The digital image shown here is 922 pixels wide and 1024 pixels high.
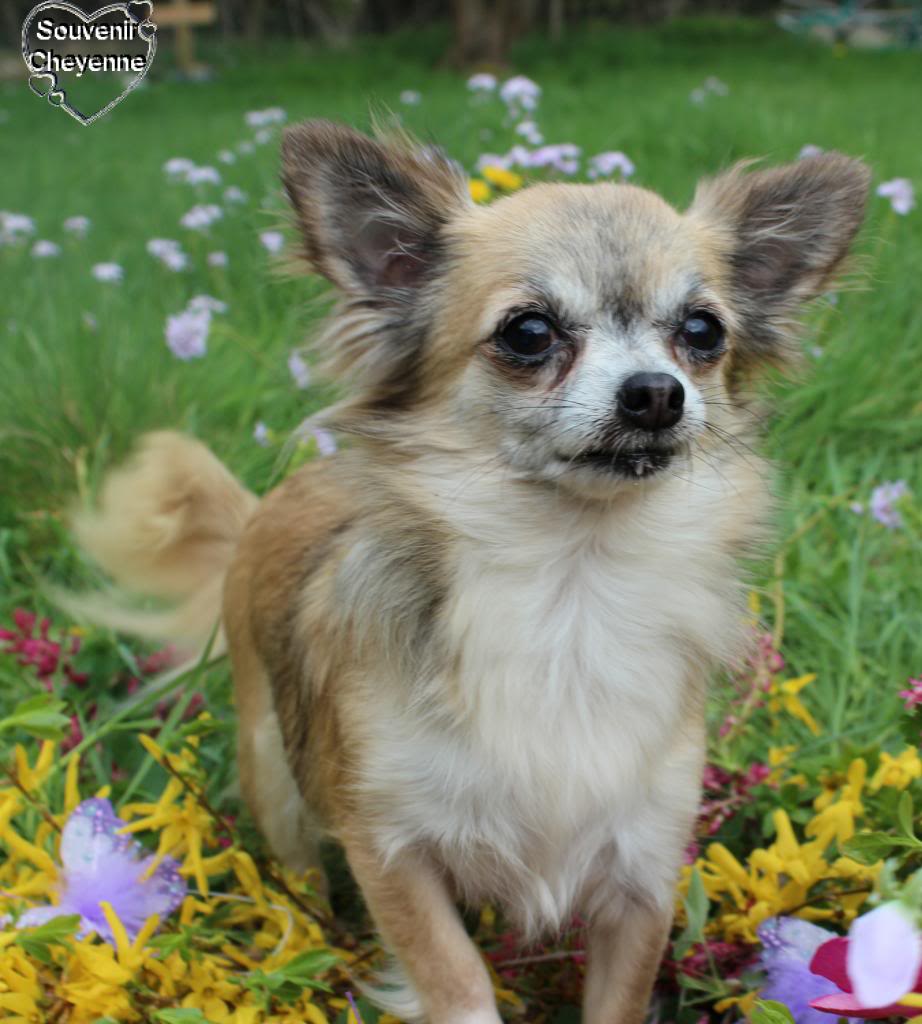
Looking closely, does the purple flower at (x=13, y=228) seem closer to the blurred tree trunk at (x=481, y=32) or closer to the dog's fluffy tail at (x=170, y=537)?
the dog's fluffy tail at (x=170, y=537)

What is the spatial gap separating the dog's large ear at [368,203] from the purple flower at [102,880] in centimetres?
104

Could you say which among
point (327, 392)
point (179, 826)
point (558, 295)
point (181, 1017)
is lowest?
point (179, 826)

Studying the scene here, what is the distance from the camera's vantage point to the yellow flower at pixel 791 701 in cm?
246

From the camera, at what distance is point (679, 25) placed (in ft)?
69.4

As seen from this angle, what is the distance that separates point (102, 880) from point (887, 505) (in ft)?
7.19

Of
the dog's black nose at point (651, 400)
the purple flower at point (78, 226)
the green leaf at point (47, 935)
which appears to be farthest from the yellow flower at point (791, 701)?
the purple flower at point (78, 226)

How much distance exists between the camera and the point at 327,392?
228cm

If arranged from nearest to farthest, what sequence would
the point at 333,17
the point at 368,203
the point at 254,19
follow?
1. the point at 368,203
2. the point at 254,19
3. the point at 333,17

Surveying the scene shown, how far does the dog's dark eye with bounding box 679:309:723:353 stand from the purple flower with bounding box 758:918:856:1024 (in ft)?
3.22

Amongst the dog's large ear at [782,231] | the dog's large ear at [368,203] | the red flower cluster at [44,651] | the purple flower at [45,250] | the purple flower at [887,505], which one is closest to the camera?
the dog's large ear at [368,203]

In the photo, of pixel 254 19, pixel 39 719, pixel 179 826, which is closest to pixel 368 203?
pixel 39 719

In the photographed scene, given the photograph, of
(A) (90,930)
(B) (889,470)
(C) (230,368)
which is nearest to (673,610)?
(A) (90,930)

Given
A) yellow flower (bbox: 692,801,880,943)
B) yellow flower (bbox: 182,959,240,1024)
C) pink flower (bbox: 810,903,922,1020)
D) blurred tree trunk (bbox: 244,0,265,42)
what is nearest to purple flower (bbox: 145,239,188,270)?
yellow flower (bbox: 182,959,240,1024)

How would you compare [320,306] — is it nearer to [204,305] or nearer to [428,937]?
[428,937]
